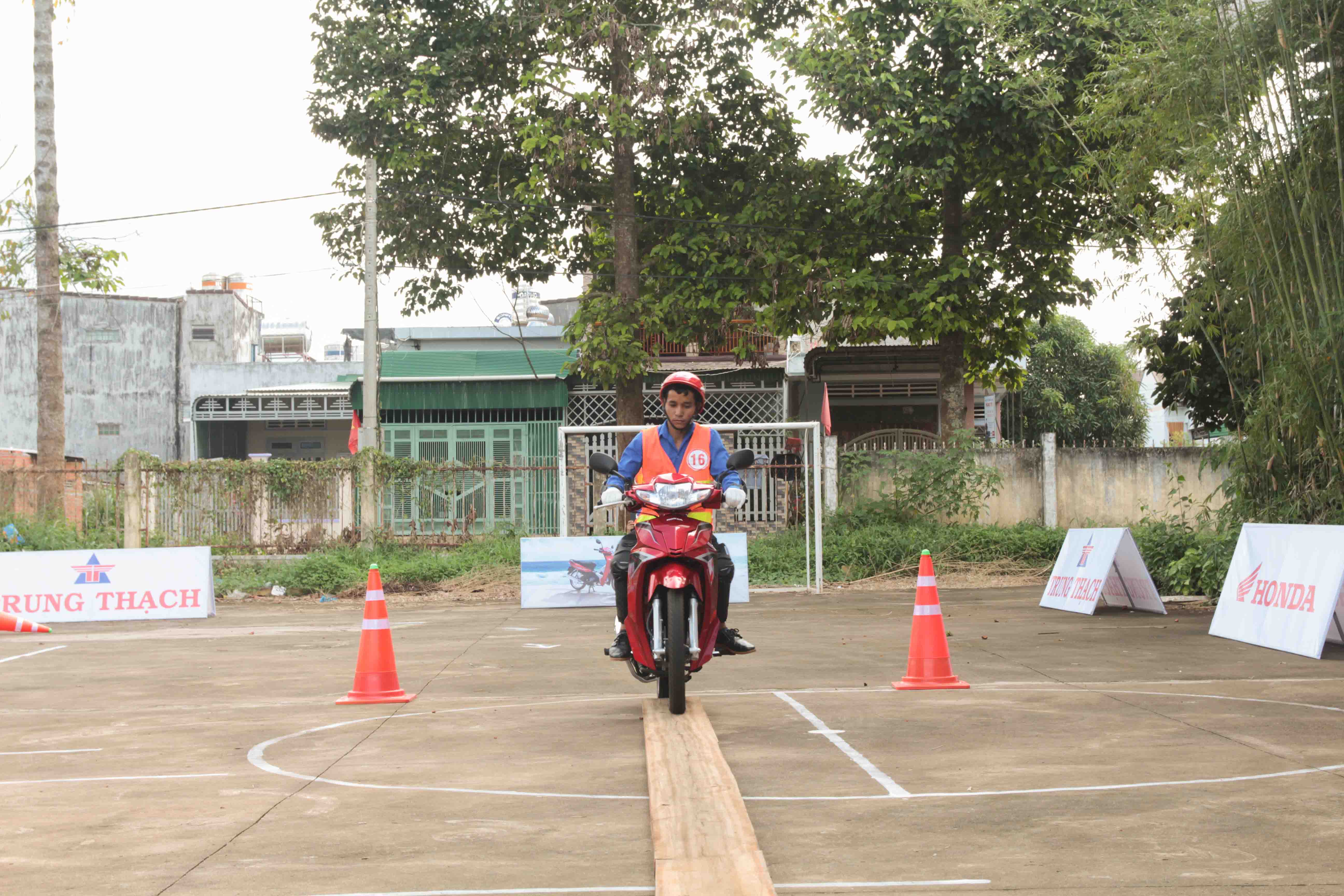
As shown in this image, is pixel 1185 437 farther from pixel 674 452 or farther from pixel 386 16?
pixel 674 452

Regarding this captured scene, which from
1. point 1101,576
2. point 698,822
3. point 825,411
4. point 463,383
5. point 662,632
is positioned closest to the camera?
point 698,822

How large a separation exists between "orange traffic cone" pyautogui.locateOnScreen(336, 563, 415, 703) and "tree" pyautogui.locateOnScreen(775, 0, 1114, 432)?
12.6m

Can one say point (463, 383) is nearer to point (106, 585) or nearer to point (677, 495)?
point (106, 585)

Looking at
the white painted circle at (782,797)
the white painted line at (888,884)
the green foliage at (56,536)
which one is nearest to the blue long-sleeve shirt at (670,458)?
the white painted circle at (782,797)

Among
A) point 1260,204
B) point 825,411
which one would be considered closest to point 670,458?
point 1260,204

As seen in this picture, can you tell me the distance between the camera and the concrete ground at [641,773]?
158 inches

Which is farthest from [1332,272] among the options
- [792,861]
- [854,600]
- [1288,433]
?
[792,861]

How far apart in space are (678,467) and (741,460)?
16.1 inches

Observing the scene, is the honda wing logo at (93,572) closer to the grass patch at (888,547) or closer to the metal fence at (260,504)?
the metal fence at (260,504)

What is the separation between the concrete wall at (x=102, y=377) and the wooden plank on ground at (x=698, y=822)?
1519 inches

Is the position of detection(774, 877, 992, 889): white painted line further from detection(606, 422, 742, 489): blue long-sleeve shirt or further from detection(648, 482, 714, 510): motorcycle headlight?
detection(606, 422, 742, 489): blue long-sleeve shirt

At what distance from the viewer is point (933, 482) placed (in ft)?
66.5

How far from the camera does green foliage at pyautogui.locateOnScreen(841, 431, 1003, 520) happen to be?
20266 millimetres

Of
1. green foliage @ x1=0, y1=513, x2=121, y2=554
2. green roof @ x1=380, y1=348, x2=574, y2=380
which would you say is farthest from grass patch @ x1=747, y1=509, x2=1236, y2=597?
green foliage @ x1=0, y1=513, x2=121, y2=554
